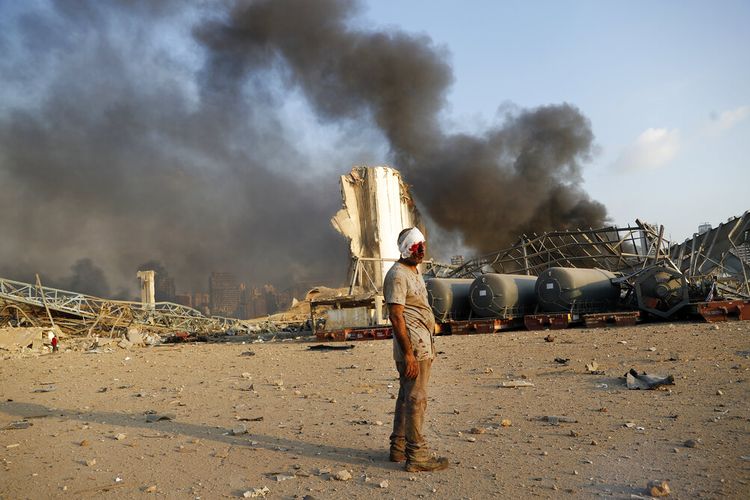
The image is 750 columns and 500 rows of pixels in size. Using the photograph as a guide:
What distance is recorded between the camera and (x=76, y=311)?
23891 mm

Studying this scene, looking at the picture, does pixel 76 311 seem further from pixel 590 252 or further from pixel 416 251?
pixel 416 251

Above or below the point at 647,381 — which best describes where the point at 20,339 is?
above

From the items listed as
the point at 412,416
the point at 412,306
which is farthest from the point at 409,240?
the point at 412,416

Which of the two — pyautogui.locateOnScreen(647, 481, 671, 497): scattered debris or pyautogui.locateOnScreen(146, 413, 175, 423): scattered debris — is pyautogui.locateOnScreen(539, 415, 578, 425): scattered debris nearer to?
pyautogui.locateOnScreen(647, 481, 671, 497): scattered debris

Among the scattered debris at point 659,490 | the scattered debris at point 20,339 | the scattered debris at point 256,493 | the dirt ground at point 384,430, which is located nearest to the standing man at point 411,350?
the dirt ground at point 384,430

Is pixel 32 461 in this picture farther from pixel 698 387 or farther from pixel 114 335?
pixel 114 335

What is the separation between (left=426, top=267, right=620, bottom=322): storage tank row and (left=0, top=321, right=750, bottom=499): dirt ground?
5.76m

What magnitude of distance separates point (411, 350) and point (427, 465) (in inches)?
31.2

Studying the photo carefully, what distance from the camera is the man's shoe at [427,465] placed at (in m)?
4.10

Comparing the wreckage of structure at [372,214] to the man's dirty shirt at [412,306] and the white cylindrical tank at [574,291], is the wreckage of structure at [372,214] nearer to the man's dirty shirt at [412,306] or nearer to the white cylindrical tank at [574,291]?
the white cylindrical tank at [574,291]

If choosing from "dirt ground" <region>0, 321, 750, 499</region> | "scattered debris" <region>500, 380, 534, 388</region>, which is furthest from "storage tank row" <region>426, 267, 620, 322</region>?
"scattered debris" <region>500, 380, 534, 388</region>

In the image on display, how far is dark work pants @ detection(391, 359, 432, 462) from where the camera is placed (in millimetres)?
4141

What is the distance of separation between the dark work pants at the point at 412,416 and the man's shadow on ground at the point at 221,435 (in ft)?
0.73

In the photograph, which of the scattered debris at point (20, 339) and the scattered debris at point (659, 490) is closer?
the scattered debris at point (659, 490)
